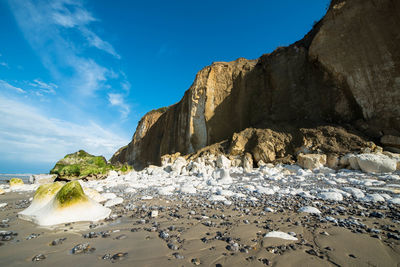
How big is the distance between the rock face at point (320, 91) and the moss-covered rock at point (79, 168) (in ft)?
31.2

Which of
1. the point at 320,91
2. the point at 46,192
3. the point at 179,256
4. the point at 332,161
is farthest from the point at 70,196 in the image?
the point at 320,91

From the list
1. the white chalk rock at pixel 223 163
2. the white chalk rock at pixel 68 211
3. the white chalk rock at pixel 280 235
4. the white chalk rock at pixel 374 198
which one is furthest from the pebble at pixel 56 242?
the white chalk rock at pixel 223 163

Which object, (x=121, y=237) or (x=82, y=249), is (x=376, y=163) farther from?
(x=82, y=249)

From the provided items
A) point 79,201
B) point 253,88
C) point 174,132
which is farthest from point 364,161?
point 174,132

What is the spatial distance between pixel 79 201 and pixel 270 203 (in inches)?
137

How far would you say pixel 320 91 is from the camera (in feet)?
44.1

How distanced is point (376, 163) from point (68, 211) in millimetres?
10321

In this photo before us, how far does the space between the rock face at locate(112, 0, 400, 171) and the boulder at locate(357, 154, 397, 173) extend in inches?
75.4

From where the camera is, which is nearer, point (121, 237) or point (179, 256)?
point (179, 256)

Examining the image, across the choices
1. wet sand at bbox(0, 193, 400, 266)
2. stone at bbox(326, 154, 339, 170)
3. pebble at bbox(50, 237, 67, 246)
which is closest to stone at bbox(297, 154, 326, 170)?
stone at bbox(326, 154, 339, 170)

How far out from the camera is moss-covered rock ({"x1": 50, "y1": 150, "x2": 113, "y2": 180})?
36.3ft

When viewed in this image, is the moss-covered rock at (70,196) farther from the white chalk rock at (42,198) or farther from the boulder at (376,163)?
the boulder at (376,163)

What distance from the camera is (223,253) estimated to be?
1.67 m

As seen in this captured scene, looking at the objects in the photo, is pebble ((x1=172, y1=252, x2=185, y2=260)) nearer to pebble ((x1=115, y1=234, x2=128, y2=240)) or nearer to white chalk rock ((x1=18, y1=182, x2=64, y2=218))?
pebble ((x1=115, y1=234, x2=128, y2=240))
